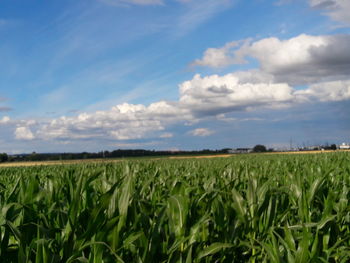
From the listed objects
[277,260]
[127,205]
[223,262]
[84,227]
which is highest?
[127,205]

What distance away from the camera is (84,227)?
206 centimetres

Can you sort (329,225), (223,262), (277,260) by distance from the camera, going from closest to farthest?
(277,260), (223,262), (329,225)

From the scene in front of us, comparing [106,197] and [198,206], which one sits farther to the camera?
[198,206]

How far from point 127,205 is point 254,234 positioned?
110 centimetres

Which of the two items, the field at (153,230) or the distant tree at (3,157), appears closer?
the field at (153,230)

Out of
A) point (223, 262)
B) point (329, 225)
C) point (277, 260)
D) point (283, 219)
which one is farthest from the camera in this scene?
point (283, 219)

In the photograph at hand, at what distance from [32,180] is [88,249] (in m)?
0.80

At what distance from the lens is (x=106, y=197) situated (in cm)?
184

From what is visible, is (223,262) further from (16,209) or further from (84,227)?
(16,209)

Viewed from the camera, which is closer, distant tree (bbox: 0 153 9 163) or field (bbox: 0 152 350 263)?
field (bbox: 0 152 350 263)

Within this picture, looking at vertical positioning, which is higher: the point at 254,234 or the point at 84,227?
the point at 84,227

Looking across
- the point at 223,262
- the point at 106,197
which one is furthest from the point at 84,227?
the point at 223,262

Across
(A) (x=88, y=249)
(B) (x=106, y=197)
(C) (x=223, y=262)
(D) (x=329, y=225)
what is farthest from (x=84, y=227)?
(D) (x=329, y=225)

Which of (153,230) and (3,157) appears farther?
(3,157)
